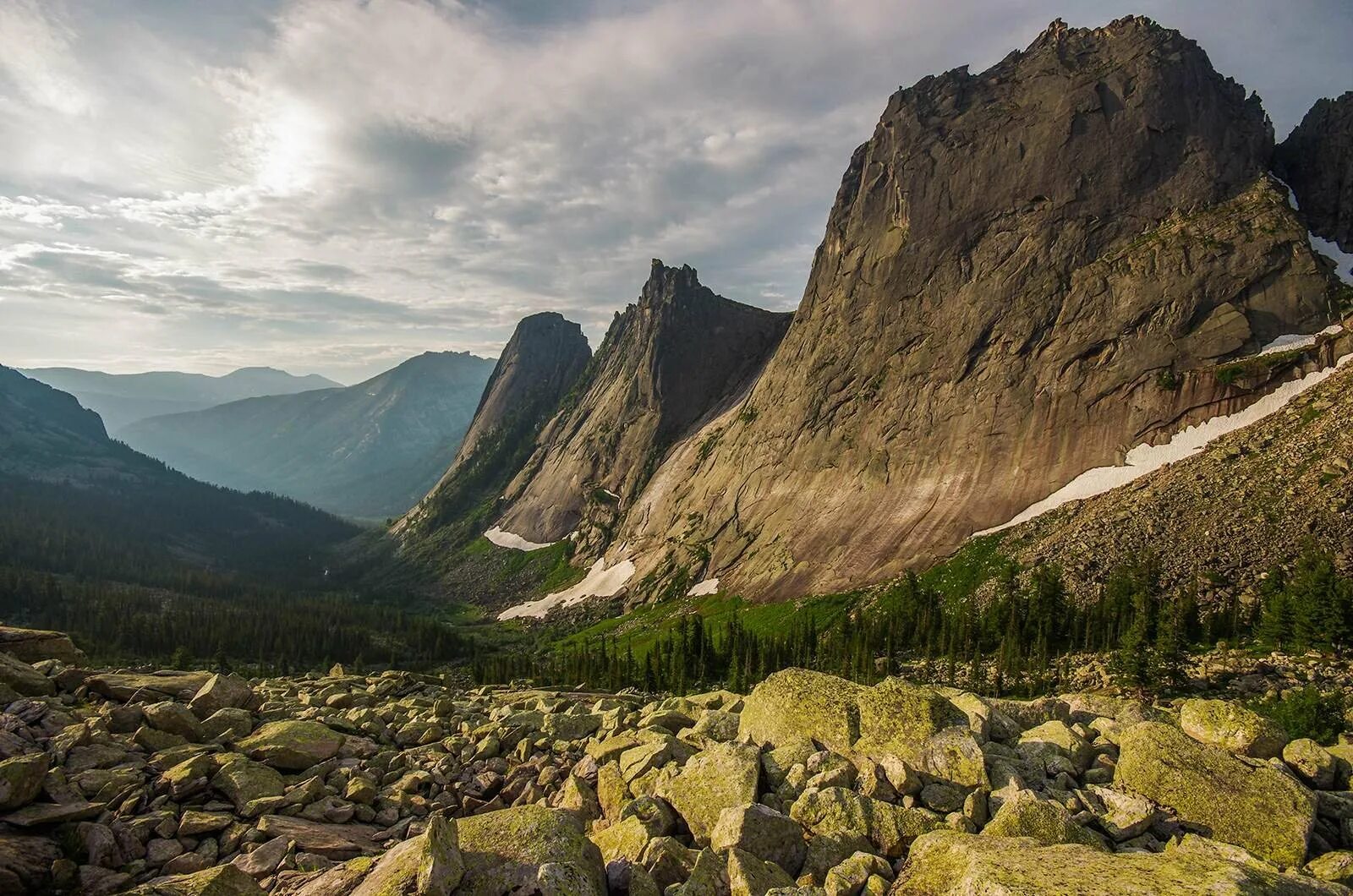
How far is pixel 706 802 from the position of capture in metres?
15.0

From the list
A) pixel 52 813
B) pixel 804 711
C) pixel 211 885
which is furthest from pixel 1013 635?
pixel 52 813

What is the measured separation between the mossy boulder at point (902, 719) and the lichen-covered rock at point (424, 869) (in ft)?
36.3

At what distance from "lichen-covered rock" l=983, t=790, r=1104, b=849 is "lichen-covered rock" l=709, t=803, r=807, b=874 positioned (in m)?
3.94

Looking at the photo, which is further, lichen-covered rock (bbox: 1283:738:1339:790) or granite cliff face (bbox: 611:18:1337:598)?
granite cliff face (bbox: 611:18:1337:598)

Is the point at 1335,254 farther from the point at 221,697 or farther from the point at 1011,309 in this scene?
the point at 221,697

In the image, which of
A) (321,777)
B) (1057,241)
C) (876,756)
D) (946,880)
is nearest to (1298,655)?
(876,756)

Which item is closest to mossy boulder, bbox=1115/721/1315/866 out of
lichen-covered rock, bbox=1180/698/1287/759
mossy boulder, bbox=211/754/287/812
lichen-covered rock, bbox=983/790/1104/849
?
lichen-covered rock, bbox=983/790/1104/849

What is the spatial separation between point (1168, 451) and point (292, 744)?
106 meters

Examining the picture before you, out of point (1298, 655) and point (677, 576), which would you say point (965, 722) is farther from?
point (677, 576)

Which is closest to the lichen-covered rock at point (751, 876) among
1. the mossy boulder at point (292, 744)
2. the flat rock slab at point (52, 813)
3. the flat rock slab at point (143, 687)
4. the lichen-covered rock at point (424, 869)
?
the lichen-covered rock at point (424, 869)

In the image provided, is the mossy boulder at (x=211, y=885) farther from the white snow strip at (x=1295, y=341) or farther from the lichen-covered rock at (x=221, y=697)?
the white snow strip at (x=1295, y=341)

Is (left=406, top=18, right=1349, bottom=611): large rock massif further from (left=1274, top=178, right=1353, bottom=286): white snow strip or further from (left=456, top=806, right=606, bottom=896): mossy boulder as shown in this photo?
(left=456, top=806, right=606, bottom=896): mossy boulder

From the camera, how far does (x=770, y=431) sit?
459 feet

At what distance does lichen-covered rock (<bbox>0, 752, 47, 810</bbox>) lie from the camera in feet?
47.1
